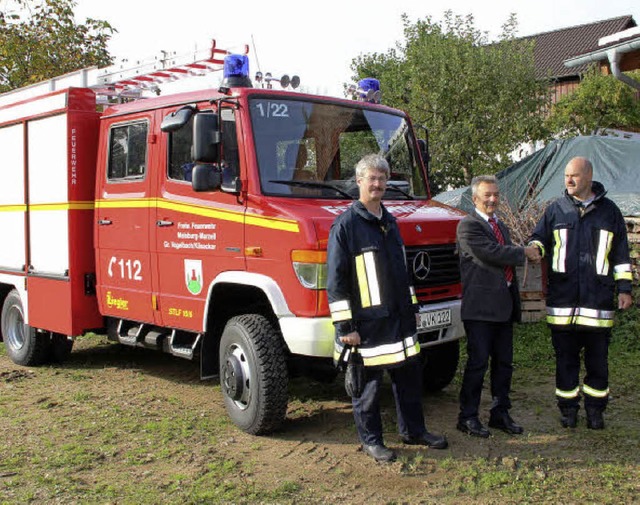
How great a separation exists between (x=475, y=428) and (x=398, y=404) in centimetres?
62

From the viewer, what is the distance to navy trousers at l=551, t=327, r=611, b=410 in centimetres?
514

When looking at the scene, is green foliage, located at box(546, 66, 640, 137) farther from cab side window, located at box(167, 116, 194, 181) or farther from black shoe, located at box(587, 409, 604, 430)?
cab side window, located at box(167, 116, 194, 181)

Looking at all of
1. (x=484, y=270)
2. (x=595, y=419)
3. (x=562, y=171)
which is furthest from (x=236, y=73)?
(x=562, y=171)

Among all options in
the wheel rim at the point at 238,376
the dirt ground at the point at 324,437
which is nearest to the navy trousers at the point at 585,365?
the dirt ground at the point at 324,437

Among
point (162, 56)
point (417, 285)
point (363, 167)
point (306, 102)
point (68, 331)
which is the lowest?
point (68, 331)

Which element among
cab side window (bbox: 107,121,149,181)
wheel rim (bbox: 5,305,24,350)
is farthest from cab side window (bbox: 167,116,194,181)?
wheel rim (bbox: 5,305,24,350)

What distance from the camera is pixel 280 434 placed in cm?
520

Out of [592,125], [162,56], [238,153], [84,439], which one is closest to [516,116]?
[592,125]

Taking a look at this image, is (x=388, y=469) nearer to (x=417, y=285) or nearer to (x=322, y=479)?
(x=322, y=479)

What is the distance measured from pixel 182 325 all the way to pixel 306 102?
202 cm

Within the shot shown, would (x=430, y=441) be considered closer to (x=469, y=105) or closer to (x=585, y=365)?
(x=585, y=365)

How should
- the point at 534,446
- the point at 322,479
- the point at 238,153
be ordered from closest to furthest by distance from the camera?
the point at 322,479 → the point at 534,446 → the point at 238,153

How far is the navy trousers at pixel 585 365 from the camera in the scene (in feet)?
16.9

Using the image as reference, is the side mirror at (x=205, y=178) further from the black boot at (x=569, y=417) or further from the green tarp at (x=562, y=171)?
the green tarp at (x=562, y=171)
